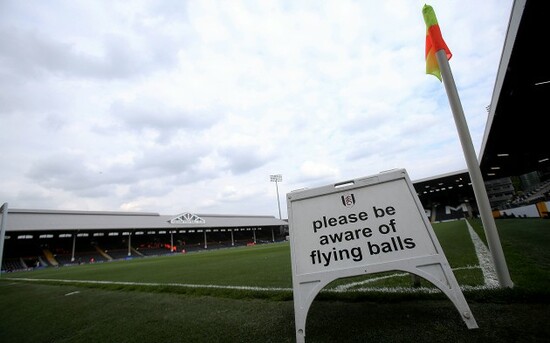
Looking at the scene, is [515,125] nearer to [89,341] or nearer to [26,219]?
[89,341]

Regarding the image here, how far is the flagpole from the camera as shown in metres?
2.54

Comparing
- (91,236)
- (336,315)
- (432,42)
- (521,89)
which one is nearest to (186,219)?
(91,236)

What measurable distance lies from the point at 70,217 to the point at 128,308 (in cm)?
4246

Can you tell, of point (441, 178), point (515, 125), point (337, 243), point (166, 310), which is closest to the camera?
point (337, 243)

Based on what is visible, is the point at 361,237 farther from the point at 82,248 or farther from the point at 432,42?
the point at 82,248

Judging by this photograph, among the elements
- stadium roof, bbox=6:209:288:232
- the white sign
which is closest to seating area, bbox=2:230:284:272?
stadium roof, bbox=6:209:288:232

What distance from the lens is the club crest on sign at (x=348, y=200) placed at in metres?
2.35

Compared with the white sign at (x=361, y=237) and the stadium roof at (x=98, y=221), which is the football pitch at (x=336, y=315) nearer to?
the white sign at (x=361, y=237)

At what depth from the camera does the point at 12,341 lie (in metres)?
2.85

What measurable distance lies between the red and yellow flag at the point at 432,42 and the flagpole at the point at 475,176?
0.09 metres

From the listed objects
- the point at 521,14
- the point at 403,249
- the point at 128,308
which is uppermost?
the point at 521,14

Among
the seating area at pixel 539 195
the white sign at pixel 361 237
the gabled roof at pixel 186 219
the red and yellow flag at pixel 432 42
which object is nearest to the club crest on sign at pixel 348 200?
the white sign at pixel 361 237

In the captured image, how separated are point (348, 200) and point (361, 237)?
358 millimetres

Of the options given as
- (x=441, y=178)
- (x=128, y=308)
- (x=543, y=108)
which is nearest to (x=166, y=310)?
(x=128, y=308)
